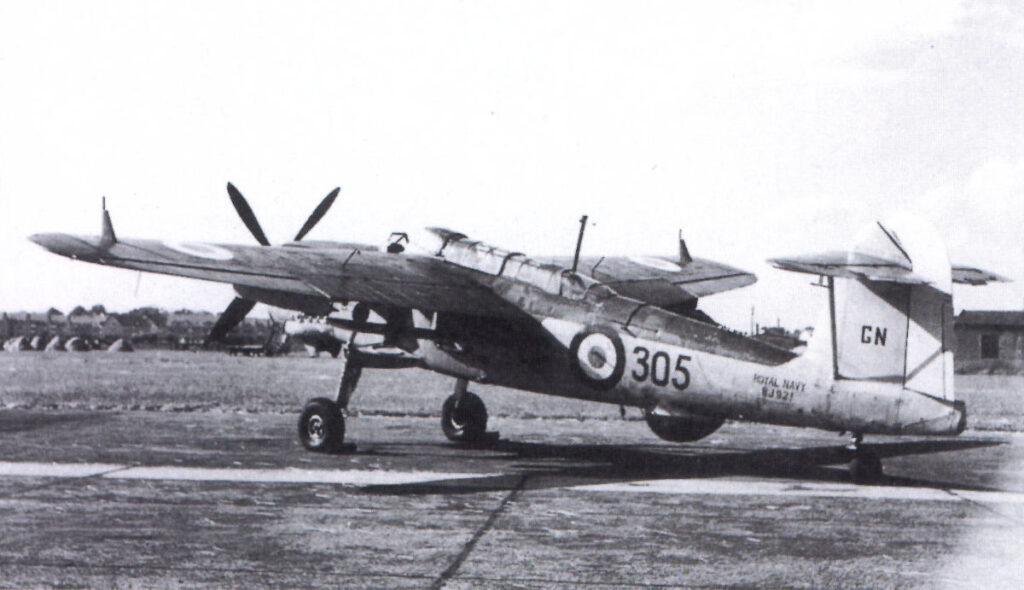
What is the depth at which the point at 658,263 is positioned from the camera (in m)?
17.0

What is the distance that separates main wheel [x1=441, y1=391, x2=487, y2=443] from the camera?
15.1 meters

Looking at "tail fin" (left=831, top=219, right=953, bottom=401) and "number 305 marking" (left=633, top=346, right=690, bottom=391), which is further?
"number 305 marking" (left=633, top=346, right=690, bottom=391)

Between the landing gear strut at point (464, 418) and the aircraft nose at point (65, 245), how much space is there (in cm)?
601

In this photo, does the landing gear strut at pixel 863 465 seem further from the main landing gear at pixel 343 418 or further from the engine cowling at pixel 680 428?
the main landing gear at pixel 343 418

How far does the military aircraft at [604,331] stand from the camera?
10055mm

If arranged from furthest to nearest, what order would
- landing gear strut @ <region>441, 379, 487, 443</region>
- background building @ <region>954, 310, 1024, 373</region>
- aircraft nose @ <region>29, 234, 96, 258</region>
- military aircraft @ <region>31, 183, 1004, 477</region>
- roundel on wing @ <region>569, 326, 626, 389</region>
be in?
background building @ <region>954, 310, 1024, 373</region>, landing gear strut @ <region>441, 379, 487, 443</region>, roundel on wing @ <region>569, 326, 626, 389</region>, aircraft nose @ <region>29, 234, 96, 258</region>, military aircraft @ <region>31, 183, 1004, 477</region>

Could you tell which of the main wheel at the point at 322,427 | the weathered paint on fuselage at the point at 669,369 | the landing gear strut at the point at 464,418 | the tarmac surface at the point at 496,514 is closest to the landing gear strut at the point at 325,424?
the main wheel at the point at 322,427

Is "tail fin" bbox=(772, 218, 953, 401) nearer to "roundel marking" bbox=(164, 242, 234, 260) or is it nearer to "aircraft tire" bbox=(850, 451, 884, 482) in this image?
"aircraft tire" bbox=(850, 451, 884, 482)

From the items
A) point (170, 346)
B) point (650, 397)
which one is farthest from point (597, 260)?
point (170, 346)

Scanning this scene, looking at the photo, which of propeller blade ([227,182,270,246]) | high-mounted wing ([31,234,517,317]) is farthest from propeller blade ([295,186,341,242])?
high-mounted wing ([31,234,517,317])

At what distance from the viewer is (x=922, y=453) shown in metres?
14.6

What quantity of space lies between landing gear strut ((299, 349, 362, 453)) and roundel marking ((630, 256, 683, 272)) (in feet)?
18.8

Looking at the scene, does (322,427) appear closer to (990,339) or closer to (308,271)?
(308,271)

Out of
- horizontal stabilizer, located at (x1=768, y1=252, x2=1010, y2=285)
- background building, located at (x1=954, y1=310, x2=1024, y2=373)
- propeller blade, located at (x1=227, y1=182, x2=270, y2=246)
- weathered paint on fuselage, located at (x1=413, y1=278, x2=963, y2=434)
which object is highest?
background building, located at (x1=954, y1=310, x2=1024, y2=373)
